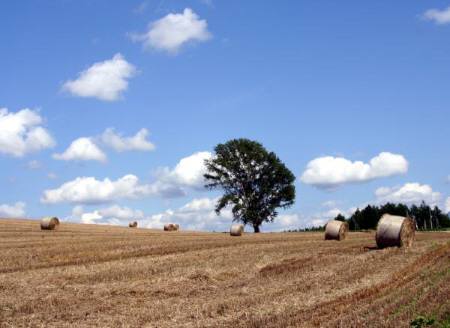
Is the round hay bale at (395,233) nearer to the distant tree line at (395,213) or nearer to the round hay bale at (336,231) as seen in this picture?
the round hay bale at (336,231)

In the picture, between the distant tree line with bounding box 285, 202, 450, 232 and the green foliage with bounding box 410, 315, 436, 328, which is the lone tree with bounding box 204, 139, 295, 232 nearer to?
the distant tree line with bounding box 285, 202, 450, 232

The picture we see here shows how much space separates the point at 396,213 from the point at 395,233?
79.2 meters

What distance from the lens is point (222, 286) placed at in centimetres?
1886

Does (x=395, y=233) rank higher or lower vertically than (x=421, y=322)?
higher

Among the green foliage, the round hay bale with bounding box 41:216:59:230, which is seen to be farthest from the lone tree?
the green foliage

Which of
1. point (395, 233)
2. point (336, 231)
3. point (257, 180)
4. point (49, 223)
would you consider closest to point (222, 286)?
point (395, 233)

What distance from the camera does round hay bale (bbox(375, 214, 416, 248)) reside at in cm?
2639

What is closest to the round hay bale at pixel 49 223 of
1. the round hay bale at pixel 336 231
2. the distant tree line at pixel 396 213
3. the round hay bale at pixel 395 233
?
the round hay bale at pixel 336 231

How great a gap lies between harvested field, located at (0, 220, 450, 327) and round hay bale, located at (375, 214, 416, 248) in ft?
2.20

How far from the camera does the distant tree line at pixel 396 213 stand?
322ft

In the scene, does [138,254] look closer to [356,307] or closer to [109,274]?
[109,274]

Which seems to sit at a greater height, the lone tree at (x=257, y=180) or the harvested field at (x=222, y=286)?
the lone tree at (x=257, y=180)

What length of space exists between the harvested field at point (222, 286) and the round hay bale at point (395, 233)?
0.67 m

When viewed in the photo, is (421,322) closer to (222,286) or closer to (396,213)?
(222,286)
